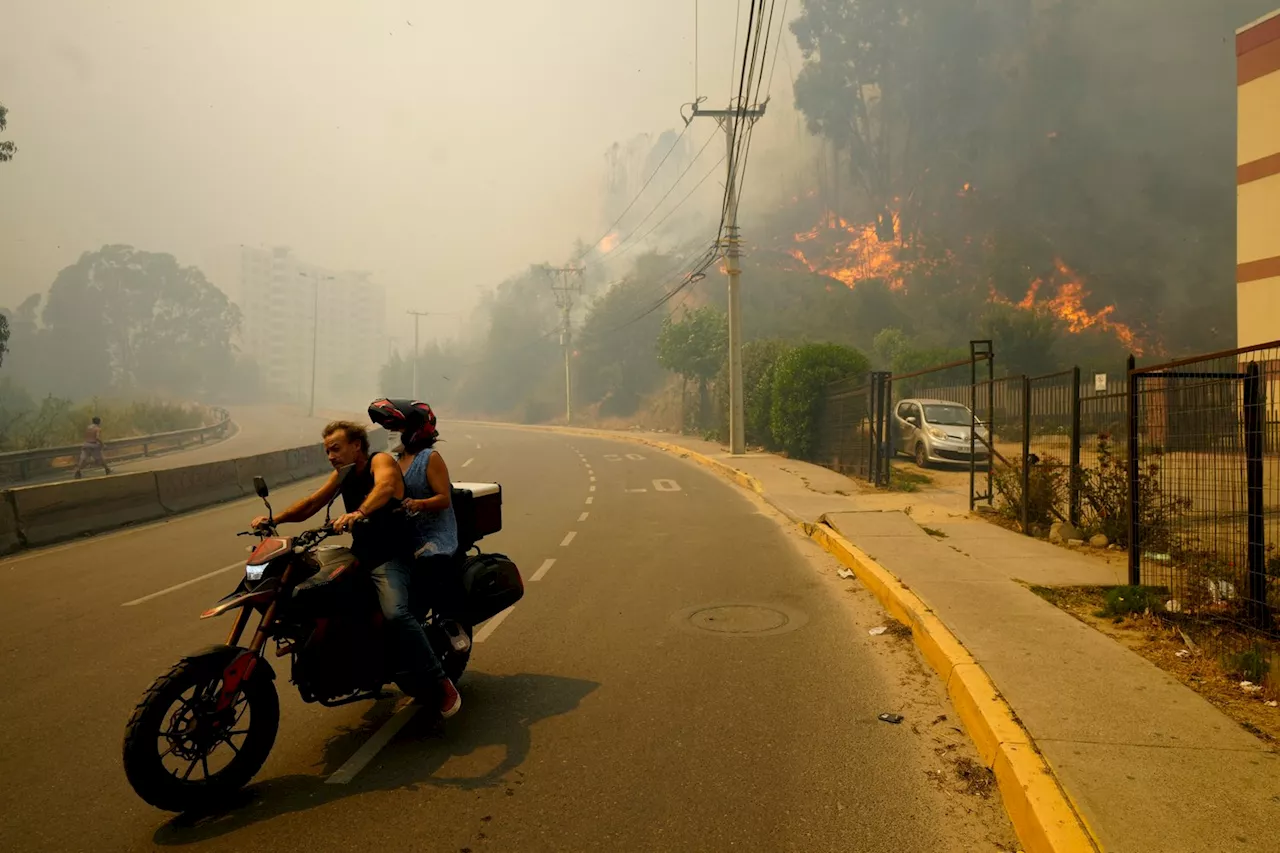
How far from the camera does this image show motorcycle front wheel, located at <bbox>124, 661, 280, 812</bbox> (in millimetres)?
3705

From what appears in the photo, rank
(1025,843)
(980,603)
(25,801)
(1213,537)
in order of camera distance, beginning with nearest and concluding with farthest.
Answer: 1. (1025,843)
2. (25,801)
3. (1213,537)
4. (980,603)

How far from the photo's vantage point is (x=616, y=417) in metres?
71.8

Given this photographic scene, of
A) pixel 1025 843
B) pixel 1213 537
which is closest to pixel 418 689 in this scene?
pixel 1025 843

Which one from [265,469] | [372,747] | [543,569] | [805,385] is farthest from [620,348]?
[372,747]

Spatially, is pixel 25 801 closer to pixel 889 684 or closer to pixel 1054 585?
pixel 889 684

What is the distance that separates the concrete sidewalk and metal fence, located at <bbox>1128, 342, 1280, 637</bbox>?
3.32 ft

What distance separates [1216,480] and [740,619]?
13.4ft

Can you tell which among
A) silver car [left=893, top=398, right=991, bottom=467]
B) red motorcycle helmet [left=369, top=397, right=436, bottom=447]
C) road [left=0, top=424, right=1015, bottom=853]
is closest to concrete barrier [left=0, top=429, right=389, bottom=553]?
road [left=0, top=424, right=1015, bottom=853]

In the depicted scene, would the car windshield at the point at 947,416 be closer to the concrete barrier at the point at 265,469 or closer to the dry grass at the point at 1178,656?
the dry grass at the point at 1178,656

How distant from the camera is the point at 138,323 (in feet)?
360

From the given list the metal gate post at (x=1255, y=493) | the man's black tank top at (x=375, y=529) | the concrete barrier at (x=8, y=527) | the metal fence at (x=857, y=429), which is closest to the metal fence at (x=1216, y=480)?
the metal gate post at (x=1255, y=493)

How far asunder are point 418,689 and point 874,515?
982cm

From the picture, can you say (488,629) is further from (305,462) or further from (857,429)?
(305,462)

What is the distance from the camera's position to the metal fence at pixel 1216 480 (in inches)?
234
